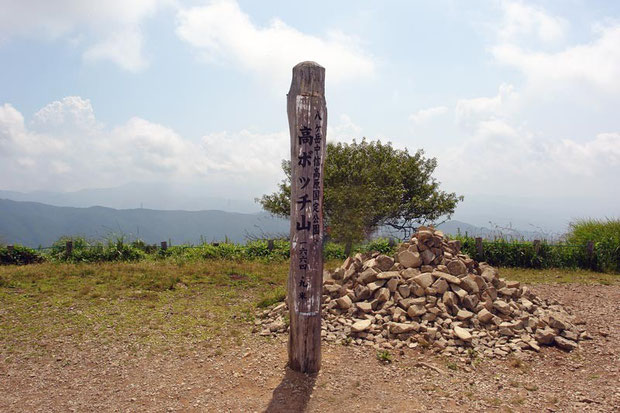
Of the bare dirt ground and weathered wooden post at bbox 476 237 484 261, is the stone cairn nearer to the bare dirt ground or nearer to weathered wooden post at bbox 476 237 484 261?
the bare dirt ground

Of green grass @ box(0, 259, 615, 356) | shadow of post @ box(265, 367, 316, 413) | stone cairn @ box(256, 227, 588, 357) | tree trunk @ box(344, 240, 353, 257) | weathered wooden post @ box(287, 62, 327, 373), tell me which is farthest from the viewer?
tree trunk @ box(344, 240, 353, 257)

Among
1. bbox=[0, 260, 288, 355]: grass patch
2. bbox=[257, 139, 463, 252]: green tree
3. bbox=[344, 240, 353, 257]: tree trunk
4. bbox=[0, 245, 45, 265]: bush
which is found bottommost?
bbox=[0, 260, 288, 355]: grass patch

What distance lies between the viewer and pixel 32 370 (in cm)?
649

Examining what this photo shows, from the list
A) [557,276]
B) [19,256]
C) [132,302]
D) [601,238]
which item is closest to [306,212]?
[132,302]

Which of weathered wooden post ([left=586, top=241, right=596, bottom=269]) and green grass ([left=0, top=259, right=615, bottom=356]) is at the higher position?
weathered wooden post ([left=586, top=241, right=596, bottom=269])

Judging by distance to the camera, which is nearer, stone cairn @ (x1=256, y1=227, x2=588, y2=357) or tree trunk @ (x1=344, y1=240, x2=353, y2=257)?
stone cairn @ (x1=256, y1=227, x2=588, y2=357)

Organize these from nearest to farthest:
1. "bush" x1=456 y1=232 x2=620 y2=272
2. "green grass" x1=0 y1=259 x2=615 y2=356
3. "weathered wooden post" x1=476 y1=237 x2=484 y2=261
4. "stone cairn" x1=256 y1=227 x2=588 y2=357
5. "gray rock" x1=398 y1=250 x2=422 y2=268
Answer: "stone cairn" x1=256 y1=227 x2=588 y2=357 → "green grass" x1=0 y1=259 x2=615 y2=356 → "gray rock" x1=398 y1=250 x2=422 y2=268 → "bush" x1=456 y1=232 x2=620 y2=272 → "weathered wooden post" x1=476 y1=237 x2=484 y2=261

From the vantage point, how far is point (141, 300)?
33.0 ft

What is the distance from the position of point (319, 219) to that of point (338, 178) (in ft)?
38.6

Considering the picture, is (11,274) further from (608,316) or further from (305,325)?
(608,316)

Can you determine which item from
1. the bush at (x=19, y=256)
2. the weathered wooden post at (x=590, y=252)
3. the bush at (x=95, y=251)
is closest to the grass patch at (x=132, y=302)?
the bush at (x=95, y=251)

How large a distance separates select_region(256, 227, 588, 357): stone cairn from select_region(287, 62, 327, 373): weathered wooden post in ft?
4.37

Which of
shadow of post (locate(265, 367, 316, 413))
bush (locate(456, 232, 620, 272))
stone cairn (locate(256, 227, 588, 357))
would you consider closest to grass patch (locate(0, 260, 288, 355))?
stone cairn (locate(256, 227, 588, 357))

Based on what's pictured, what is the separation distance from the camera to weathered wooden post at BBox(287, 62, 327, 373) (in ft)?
20.5
